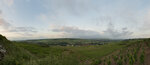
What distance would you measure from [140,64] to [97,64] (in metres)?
6.23

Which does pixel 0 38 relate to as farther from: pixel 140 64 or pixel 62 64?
pixel 140 64

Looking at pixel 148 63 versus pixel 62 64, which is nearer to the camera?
pixel 148 63

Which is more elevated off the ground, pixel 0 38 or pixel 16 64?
pixel 0 38

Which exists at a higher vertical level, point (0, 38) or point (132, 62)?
point (0, 38)

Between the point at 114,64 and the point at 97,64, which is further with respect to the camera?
the point at 97,64

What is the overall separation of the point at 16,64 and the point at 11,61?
1.17 meters

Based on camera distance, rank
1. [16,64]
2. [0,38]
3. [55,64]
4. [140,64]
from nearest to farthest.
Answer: [140,64]
[16,64]
[55,64]
[0,38]

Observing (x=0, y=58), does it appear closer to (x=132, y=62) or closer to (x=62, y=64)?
(x=62, y=64)

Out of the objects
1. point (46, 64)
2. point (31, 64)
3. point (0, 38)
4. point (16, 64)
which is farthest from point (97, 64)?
point (0, 38)

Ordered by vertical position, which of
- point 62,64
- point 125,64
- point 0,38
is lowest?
point 62,64

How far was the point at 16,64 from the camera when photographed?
17.1m

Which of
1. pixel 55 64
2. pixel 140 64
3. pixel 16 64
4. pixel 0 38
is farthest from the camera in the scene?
pixel 0 38

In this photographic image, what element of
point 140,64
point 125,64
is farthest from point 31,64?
point 140,64

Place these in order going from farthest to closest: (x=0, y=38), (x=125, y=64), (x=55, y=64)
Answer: (x=0, y=38)
(x=55, y=64)
(x=125, y=64)
